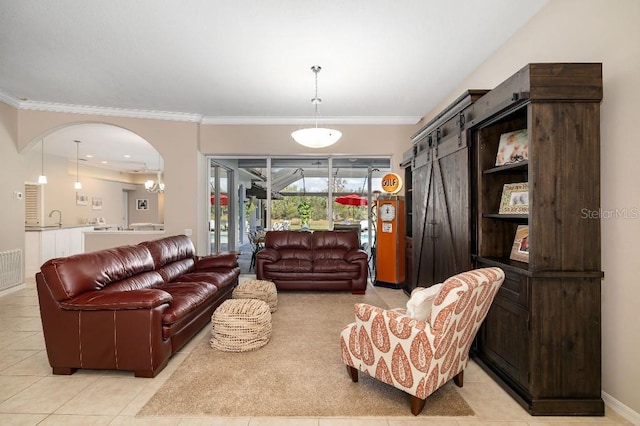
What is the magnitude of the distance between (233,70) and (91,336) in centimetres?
316

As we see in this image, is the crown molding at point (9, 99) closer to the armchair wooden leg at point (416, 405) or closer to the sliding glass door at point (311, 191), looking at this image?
the sliding glass door at point (311, 191)

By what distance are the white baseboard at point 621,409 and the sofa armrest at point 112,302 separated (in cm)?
328

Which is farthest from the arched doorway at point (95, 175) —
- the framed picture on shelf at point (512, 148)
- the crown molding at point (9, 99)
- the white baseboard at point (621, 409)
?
the white baseboard at point (621, 409)

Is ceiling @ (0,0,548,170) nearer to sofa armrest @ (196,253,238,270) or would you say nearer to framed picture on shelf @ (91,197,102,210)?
sofa armrest @ (196,253,238,270)

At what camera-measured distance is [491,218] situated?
2.80m

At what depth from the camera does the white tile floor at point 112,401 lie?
2020 millimetres

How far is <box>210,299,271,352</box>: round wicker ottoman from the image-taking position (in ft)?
9.88

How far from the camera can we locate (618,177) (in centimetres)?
208

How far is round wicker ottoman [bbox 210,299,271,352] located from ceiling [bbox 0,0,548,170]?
8.85 feet

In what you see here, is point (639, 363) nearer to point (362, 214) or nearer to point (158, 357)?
point (158, 357)

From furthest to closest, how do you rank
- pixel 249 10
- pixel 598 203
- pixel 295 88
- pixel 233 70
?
pixel 295 88 → pixel 233 70 → pixel 249 10 → pixel 598 203

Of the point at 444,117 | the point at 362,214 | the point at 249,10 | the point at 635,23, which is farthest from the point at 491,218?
the point at 362,214

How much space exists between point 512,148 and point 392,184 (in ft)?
10.6

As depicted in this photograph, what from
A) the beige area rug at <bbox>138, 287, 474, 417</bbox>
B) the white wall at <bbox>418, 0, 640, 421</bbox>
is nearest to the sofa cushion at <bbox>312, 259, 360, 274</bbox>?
the beige area rug at <bbox>138, 287, 474, 417</bbox>
